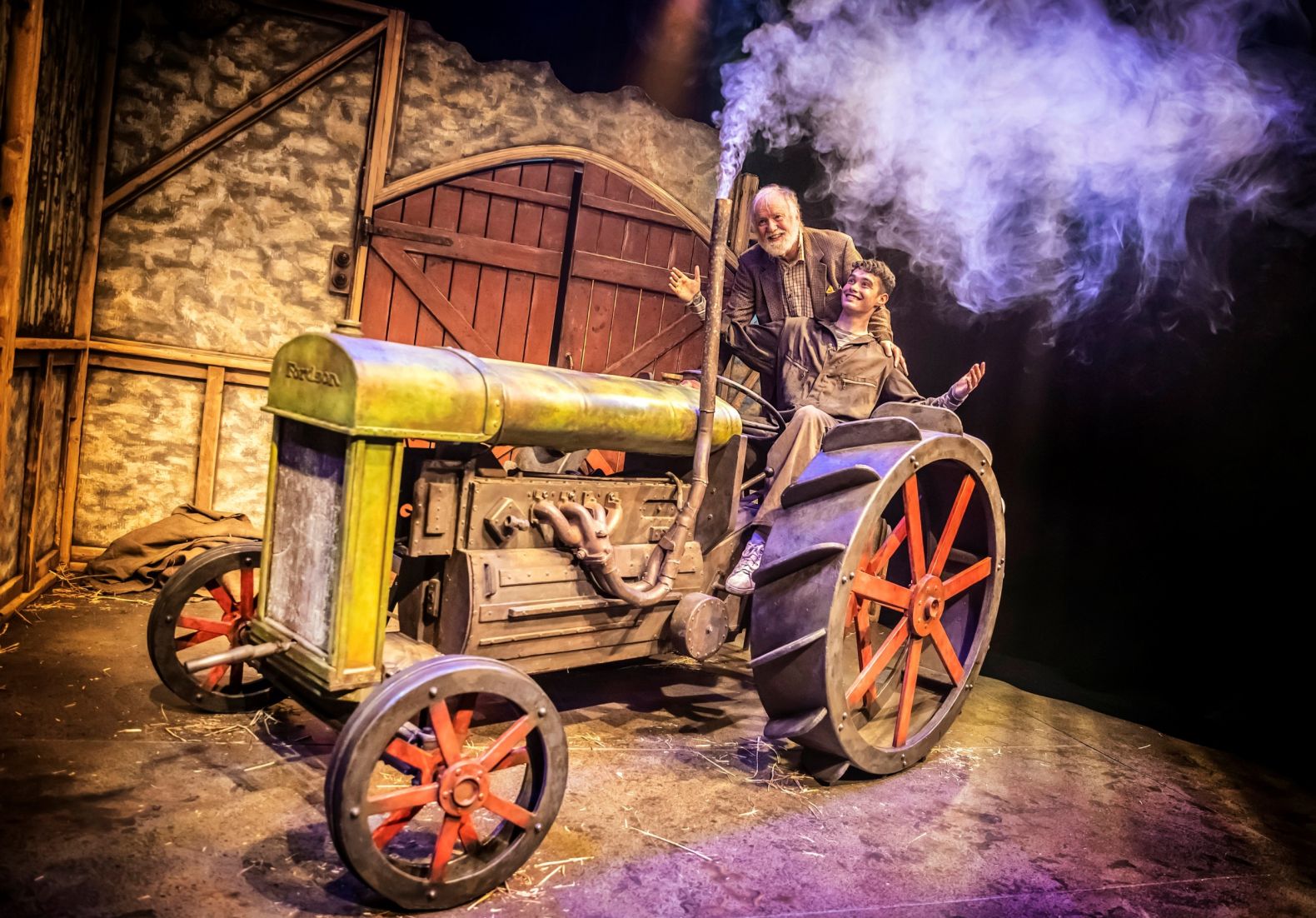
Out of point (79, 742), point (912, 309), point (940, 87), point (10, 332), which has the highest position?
point (940, 87)

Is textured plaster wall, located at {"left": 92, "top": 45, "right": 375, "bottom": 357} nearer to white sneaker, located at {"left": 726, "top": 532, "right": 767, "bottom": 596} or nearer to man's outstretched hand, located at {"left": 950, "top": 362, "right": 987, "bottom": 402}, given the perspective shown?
white sneaker, located at {"left": 726, "top": 532, "right": 767, "bottom": 596}

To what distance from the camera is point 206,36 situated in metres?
5.20

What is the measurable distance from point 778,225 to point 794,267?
0.23 metres

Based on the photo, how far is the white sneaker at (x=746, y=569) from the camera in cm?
361

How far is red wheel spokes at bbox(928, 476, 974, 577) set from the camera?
3.55 metres

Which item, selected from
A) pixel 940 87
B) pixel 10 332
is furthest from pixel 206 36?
pixel 940 87

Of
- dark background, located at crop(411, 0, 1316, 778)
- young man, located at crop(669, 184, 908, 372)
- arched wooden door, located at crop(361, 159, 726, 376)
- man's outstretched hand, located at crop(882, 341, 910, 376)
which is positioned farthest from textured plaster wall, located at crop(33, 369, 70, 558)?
man's outstretched hand, located at crop(882, 341, 910, 376)

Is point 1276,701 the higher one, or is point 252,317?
point 252,317

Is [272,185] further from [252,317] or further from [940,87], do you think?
[940,87]

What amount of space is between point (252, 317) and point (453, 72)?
6.33 ft

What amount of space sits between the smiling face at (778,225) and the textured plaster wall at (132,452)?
10.9ft

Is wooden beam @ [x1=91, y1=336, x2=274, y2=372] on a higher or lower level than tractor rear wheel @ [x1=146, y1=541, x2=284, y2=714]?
higher

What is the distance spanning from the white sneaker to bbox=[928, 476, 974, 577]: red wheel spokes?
0.66 meters

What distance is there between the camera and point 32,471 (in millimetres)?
4480
